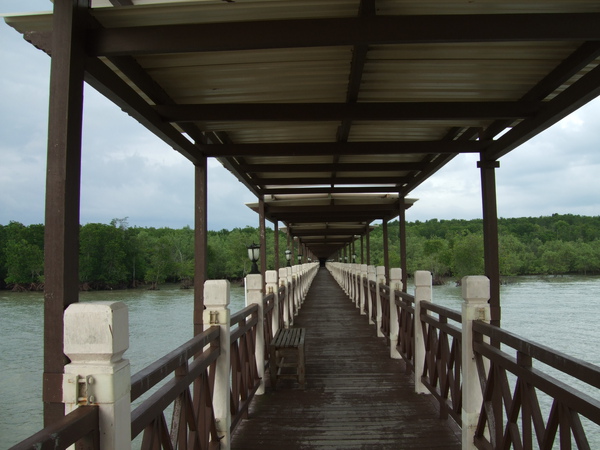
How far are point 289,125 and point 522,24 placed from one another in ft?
8.90

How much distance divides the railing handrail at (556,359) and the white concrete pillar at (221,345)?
1.82 meters

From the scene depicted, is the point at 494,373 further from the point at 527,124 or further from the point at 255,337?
the point at 255,337

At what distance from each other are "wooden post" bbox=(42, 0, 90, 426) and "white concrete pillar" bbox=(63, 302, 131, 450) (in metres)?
0.76

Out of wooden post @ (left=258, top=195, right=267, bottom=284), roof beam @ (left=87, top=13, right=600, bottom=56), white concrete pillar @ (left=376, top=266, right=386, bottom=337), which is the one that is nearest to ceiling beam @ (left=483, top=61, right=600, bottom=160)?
roof beam @ (left=87, top=13, right=600, bottom=56)

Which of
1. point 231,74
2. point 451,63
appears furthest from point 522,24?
point 231,74

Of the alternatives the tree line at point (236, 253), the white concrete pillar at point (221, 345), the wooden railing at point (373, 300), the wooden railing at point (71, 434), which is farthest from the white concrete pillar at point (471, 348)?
the tree line at point (236, 253)

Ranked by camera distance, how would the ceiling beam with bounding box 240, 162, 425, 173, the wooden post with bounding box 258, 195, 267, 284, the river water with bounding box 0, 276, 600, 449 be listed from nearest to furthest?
the ceiling beam with bounding box 240, 162, 425, 173, the wooden post with bounding box 258, 195, 267, 284, the river water with bounding box 0, 276, 600, 449

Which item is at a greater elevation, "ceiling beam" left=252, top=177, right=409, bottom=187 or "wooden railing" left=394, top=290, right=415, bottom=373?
"ceiling beam" left=252, top=177, right=409, bottom=187

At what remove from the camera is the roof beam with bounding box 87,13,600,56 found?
2.57 metres

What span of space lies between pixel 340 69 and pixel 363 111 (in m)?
0.55

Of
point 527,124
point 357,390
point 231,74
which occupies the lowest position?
point 357,390

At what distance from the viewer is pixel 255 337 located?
5.20m

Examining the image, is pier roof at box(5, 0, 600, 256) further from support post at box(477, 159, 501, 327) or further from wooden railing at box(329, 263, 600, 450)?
wooden railing at box(329, 263, 600, 450)

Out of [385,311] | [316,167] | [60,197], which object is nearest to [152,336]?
[385,311]
